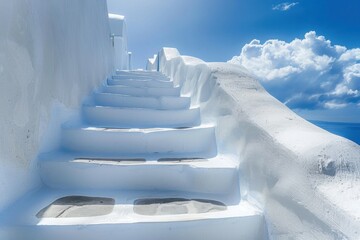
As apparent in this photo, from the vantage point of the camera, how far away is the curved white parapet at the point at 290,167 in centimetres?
84

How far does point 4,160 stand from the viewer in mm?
1127

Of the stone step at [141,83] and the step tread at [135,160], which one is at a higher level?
the stone step at [141,83]

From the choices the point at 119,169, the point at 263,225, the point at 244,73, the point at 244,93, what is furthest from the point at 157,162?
the point at 244,73

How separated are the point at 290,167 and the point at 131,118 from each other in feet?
5.42

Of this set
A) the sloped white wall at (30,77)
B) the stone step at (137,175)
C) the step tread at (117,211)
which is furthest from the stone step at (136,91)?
the step tread at (117,211)

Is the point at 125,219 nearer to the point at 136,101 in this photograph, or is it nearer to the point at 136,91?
the point at 136,101

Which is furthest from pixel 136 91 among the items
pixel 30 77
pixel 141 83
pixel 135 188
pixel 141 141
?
pixel 135 188

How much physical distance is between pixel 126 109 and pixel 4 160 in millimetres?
1257

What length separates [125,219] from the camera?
1.12 metres

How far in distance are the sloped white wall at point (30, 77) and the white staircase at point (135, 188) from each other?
6.1 inches

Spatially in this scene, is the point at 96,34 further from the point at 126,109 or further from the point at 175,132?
the point at 175,132

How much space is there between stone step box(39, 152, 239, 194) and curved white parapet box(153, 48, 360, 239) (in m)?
0.17

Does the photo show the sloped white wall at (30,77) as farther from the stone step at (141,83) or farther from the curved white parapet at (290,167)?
the curved white parapet at (290,167)

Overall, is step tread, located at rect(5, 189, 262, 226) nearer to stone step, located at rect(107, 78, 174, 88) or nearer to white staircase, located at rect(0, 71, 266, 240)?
white staircase, located at rect(0, 71, 266, 240)
